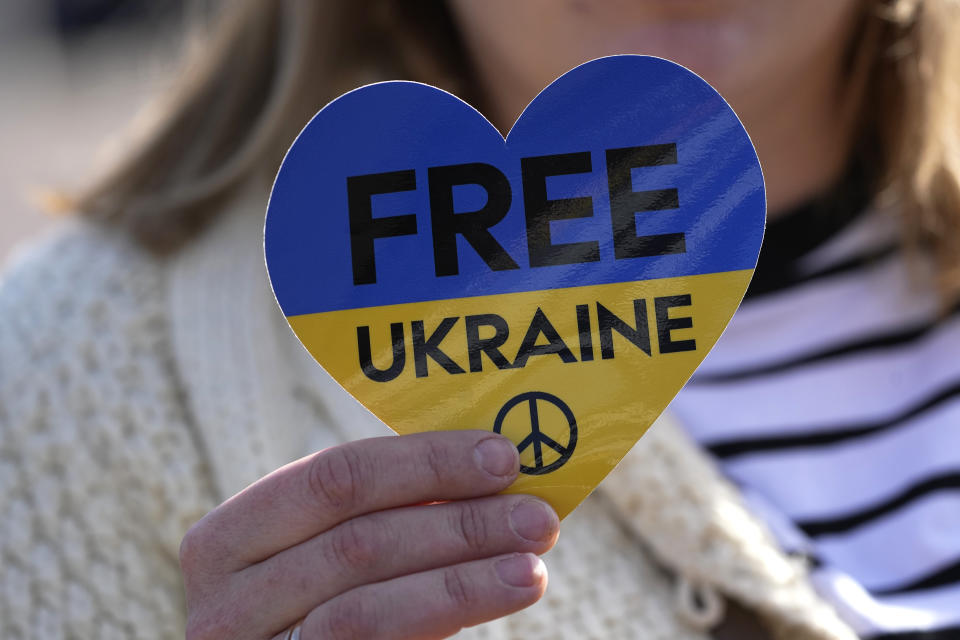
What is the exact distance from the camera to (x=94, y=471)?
1145 millimetres

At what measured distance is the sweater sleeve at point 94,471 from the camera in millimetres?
1094

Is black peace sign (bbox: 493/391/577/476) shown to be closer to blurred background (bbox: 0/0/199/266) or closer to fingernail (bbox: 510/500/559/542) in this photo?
fingernail (bbox: 510/500/559/542)

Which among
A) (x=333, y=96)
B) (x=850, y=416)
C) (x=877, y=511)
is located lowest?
(x=877, y=511)

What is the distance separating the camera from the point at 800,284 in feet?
4.43

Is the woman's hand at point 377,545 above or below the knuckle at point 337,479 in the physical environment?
below

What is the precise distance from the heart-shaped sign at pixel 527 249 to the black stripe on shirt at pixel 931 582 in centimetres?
56

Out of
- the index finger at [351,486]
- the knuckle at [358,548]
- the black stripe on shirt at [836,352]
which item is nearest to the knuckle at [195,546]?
the index finger at [351,486]

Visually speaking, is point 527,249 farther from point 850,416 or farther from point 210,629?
point 850,416

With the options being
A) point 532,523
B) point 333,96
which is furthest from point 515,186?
point 333,96

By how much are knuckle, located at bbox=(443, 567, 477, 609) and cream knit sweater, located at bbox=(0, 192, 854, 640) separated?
14.6 inches

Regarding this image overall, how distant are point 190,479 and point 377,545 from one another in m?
0.49

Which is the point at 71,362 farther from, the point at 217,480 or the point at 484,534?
the point at 484,534

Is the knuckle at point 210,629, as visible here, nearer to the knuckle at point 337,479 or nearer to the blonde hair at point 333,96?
the knuckle at point 337,479

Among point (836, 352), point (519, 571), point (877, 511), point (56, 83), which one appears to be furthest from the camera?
point (56, 83)
